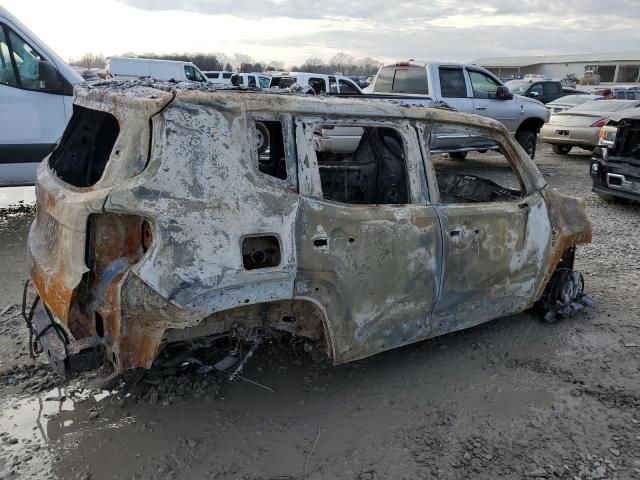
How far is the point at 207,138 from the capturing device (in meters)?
2.58

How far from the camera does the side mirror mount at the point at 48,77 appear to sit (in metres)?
5.99

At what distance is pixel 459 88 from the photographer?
10.1 meters

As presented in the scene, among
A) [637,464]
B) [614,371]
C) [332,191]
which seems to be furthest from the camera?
[332,191]

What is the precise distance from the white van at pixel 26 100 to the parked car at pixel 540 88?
16.2 metres

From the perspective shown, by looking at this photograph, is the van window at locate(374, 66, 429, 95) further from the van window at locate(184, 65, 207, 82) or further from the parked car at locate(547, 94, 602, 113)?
the van window at locate(184, 65, 207, 82)

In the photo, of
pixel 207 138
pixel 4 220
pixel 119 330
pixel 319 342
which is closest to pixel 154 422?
pixel 119 330

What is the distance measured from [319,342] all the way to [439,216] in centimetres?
105

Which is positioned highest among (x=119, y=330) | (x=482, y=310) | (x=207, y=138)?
(x=207, y=138)

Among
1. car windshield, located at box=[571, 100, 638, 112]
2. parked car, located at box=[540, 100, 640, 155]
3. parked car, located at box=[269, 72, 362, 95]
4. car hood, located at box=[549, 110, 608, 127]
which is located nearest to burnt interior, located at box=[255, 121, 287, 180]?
parked car, located at box=[269, 72, 362, 95]

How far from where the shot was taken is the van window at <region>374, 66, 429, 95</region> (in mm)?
9922

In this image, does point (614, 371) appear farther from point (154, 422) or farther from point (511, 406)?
point (154, 422)

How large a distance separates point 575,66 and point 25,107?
6327 cm

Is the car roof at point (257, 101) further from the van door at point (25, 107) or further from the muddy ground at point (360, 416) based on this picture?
the van door at point (25, 107)

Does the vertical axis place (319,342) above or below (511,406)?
above
